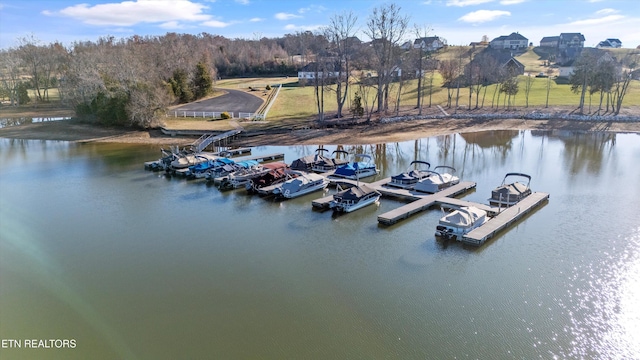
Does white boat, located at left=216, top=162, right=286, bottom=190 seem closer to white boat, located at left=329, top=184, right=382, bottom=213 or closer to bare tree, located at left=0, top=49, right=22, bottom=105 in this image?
white boat, located at left=329, top=184, right=382, bottom=213

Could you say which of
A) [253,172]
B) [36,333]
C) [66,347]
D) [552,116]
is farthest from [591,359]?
[552,116]

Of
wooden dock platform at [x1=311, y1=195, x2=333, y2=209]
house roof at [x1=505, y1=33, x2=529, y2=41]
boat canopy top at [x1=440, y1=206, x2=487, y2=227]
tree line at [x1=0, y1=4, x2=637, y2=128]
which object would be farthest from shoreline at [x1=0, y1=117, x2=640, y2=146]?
house roof at [x1=505, y1=33, x2=529, y2=41]

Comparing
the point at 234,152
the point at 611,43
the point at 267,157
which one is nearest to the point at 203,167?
the point at 267,157

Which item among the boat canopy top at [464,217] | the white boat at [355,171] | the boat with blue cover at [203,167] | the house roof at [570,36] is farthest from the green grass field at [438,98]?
the house roof at [570,36]

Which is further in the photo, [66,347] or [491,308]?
[491,308]

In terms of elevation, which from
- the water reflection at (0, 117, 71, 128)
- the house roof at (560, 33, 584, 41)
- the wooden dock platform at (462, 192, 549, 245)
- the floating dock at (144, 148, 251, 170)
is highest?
the house roof at (560, 33, 584, 41)

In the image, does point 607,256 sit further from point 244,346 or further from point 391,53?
point 391,53
